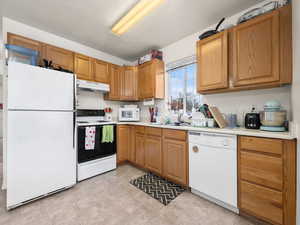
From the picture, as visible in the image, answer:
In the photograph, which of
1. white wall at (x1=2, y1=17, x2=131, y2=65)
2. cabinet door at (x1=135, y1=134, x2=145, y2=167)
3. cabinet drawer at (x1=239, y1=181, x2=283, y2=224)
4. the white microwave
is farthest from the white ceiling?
cabinet drawer at (x1=239, y1=181, x2=283, y2=224)

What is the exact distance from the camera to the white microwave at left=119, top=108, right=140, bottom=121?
3129mm

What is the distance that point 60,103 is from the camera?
1.85m

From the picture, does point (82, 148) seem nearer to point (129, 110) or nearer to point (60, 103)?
point (60, 103)

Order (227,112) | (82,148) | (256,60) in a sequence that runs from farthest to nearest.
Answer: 1. (82,148)
2. (227,112)
3. (256,60)

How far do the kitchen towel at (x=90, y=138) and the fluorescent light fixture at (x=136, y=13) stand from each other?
1799mm

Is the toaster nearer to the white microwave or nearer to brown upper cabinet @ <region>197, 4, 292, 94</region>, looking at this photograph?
brown upper cabinet @ <region>197, 4, 292, 94</region>

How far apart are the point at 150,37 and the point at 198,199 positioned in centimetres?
291

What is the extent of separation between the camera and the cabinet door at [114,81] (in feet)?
10.1

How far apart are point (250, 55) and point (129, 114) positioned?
2458 mm

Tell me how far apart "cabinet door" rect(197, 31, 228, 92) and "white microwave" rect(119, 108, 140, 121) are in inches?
63.3

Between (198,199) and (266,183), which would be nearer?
(266,183)

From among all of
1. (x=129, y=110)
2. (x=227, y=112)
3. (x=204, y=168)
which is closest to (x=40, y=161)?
(x=129, y=110)

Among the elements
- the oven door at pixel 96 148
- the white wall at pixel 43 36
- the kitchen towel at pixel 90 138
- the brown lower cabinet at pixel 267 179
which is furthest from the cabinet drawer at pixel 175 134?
the white wall at pixel 43 36

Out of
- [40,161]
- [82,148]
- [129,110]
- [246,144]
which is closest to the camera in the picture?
[246,144]
